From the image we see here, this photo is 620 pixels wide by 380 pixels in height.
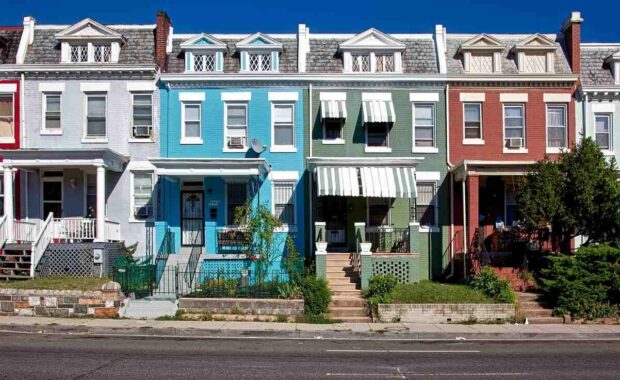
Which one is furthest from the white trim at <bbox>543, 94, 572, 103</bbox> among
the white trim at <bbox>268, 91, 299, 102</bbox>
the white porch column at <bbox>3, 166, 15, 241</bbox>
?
the white porch column at <bbox>3, 166, 15, 241</bbox>

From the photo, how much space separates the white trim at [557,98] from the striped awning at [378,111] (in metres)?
6.13

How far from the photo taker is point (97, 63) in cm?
2528

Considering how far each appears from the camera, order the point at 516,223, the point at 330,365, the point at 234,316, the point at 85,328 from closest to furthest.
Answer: the point at 330,365 → the point at 85,328 → the point at 234,316 → the point at 516,223

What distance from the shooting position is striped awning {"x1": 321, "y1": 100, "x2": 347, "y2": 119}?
24859mm

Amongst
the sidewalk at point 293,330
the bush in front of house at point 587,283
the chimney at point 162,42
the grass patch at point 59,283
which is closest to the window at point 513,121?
the bush in front of house at point 587,283

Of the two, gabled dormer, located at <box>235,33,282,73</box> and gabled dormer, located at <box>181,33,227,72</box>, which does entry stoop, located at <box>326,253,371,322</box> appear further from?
gabled dormer, located at <box>181,33,227,72</box>

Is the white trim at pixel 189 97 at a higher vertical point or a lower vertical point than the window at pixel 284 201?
higher

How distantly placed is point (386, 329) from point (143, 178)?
12174 mm

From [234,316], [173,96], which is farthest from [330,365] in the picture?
[173,96]

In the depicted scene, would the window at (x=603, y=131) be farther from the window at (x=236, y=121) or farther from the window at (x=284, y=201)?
the window at (x=236, y=121)

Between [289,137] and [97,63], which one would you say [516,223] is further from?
[97,63]

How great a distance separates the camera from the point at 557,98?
25797mm

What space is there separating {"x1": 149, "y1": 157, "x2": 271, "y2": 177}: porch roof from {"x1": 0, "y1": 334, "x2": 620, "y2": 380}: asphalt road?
833 cm

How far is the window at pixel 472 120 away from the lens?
→ 25891 millimetres
